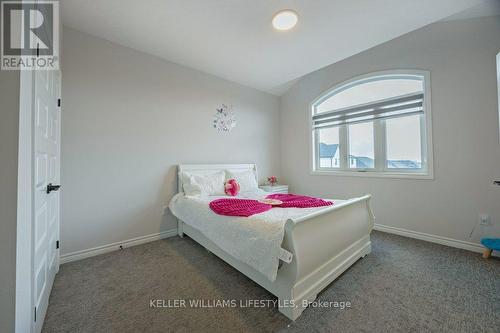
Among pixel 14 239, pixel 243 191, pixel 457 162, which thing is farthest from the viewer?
pixel 243 191

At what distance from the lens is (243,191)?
9.93ft

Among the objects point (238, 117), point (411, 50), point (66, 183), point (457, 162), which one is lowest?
point (66, 183)

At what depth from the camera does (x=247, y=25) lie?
2.15m

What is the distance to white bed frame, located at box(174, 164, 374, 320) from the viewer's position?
4.26 feet

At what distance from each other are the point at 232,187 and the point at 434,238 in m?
2.74

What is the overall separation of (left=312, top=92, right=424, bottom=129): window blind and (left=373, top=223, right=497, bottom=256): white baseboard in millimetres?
1657

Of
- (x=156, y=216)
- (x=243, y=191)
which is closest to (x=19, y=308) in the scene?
(x=156, y=216)

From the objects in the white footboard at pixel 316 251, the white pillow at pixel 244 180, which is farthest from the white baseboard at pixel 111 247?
the white footboard at pixel 316 251

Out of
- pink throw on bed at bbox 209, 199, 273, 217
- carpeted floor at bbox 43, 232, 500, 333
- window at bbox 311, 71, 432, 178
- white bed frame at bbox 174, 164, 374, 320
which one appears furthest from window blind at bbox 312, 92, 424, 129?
pink throw on bed at bbox 209, 199, 273, 217

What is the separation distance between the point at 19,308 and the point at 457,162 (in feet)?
13.0

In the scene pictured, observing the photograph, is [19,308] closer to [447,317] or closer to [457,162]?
[447,317]

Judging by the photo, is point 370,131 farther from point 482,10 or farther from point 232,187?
point 232,187

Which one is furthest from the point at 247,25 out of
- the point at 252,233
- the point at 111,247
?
the point at 111,247

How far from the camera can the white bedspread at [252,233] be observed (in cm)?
132
